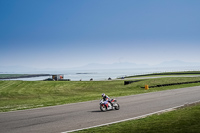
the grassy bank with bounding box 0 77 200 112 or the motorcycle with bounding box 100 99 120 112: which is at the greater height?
the motorcycle with bounding box 100 99 120 112

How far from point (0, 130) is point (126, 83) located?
136 ft

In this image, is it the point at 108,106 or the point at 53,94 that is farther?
the point at 53,94

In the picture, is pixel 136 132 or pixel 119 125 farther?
pixel 119 125

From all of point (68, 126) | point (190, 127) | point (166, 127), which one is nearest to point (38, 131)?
point (68, 126)

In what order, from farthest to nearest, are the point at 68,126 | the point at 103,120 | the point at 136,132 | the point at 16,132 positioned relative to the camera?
the point at 103,120, the point at 68,126, the point at 16,132, the point at 136,132

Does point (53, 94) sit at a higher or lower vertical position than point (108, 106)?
lower

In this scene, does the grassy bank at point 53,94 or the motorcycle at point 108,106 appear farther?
the grassy bank at point 53,94

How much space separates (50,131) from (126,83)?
41.4 metres

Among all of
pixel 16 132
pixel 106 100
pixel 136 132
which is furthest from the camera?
pixel 106 100

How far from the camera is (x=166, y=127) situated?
1028cm

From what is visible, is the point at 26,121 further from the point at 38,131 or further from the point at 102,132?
the point at 102,132

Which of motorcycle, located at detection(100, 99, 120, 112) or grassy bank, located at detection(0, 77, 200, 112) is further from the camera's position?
grassy bank, located at detection(0, 77, 200, 112)

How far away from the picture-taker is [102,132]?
10273mm

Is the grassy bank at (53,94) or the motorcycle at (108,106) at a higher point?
the motorcycle at (108,106)
